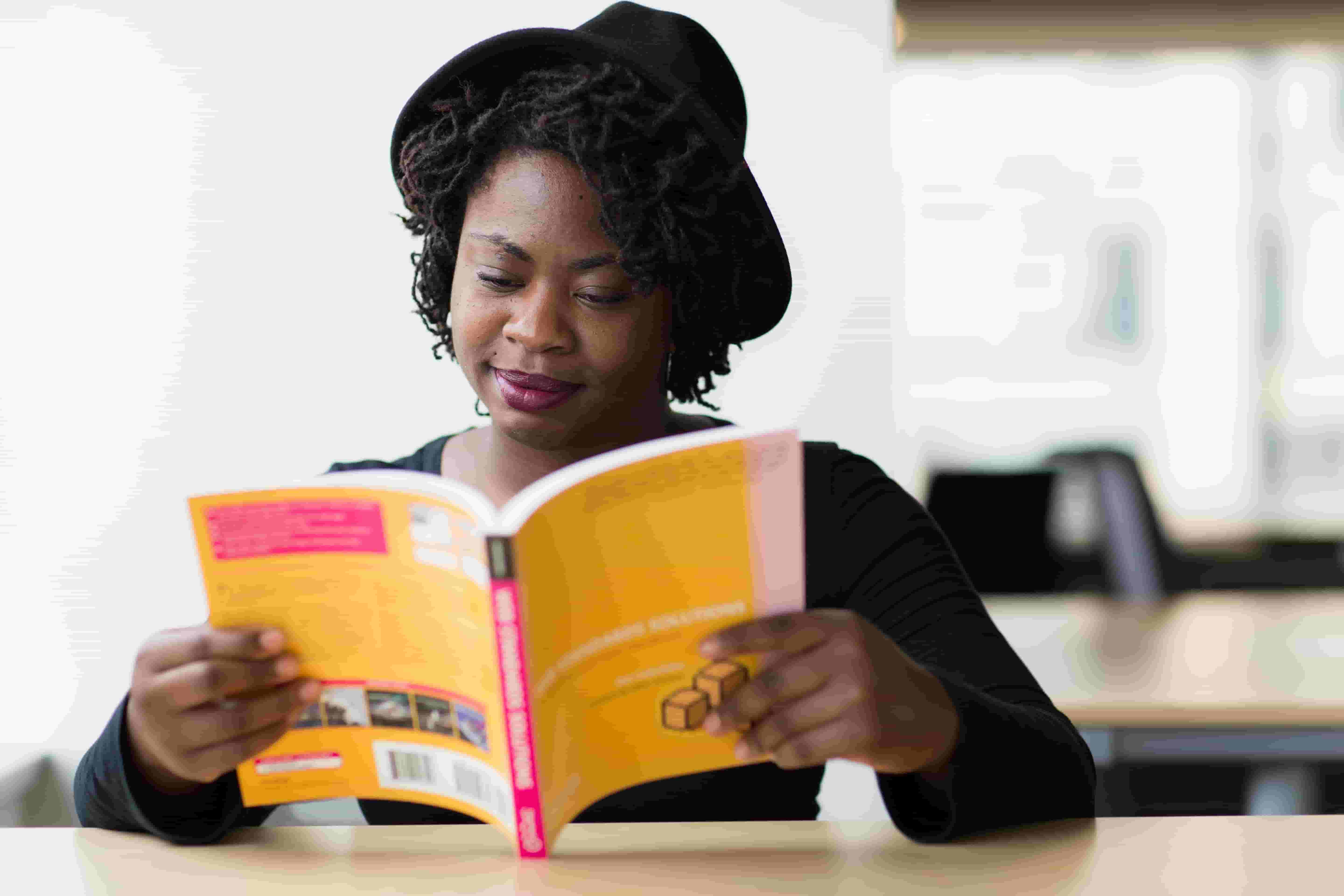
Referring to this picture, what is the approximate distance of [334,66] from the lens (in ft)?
6.26

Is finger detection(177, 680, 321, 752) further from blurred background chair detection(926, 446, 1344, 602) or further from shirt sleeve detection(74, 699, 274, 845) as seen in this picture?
blurred background chair detection(926, 446, 1344, 602)

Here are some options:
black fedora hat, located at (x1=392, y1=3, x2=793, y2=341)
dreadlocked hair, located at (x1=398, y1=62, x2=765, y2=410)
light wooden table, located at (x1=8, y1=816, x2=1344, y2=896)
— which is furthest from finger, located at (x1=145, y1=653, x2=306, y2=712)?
black fedora hat, located at (x1=392, y1=3, x2=793, y2=341)

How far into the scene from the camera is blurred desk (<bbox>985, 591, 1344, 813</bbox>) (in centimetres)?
189

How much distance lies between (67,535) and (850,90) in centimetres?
153

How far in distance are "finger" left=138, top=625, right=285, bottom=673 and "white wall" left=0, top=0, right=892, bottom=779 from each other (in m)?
1.14

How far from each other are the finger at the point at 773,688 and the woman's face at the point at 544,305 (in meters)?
0.43

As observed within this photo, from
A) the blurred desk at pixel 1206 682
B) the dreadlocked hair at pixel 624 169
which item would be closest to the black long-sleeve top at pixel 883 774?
the dreadlocked hair at pixel 624 169

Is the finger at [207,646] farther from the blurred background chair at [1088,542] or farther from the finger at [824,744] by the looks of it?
the blurred background chair at [1088,542]

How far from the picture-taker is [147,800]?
858 mm

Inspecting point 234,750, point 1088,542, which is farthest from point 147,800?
point 1088,542

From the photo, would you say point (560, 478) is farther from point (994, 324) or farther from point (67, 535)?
point (994, 324)

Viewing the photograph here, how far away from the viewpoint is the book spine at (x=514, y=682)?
697 millimetres

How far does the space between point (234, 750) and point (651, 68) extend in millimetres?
675

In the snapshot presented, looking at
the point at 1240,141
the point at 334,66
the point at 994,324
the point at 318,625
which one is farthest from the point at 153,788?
the point at 1240,141
